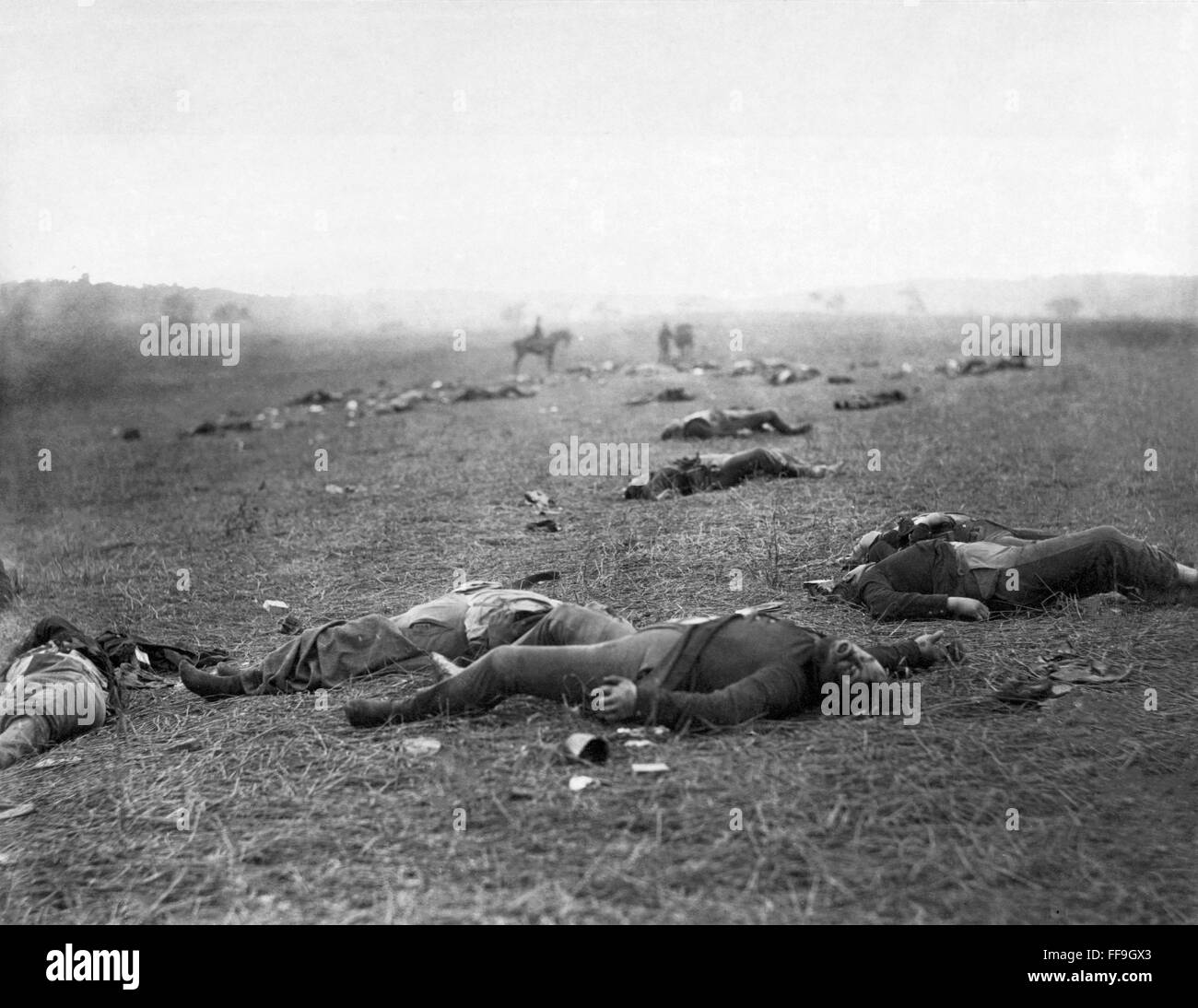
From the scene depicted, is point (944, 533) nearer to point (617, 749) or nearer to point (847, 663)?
point (847, 663)

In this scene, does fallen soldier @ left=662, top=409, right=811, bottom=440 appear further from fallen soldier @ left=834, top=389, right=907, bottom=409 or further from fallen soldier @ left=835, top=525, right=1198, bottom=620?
fallen soldier @ left=835, top=525, right=1198, bottom=620

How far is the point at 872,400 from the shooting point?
10.1 m

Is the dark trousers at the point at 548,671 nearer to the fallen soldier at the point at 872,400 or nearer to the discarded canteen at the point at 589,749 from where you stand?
the discarded canteen at the point at 589,749

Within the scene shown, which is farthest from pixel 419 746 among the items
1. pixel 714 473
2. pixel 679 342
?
pixel 679 342

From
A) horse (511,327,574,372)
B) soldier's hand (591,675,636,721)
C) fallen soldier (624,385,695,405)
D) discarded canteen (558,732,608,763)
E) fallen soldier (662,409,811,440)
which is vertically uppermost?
horse (511,327,574,372)

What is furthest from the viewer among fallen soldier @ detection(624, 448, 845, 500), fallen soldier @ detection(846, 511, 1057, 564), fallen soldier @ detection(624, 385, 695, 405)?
fallen soldier @ detection(624, 385, 695, 405)

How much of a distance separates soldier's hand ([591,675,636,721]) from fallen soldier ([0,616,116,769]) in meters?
1.99

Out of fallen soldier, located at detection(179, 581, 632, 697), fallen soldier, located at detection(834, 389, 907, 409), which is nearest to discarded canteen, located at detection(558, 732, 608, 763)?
fallen soldier, located at detection(179, 581, 632, 697)

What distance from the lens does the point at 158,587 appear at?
227 inches

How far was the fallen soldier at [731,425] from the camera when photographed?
879 centimetres

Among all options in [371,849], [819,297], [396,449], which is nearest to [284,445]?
[396,449]

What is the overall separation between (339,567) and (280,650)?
192cm

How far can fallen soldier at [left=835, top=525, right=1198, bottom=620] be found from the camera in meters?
4.21

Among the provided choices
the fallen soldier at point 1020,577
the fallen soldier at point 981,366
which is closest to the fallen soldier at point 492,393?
the fallen soldier at point 981,366
